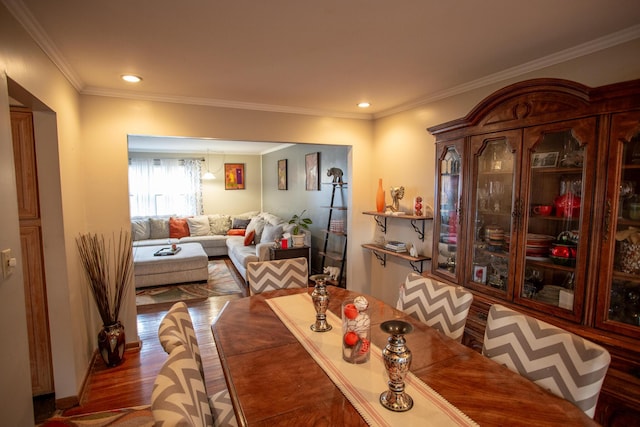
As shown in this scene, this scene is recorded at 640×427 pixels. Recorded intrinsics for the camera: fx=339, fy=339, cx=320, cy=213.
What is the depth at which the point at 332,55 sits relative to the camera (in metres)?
2.16

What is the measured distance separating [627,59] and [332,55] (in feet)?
5.41

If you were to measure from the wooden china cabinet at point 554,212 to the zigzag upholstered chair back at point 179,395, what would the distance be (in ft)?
6.14

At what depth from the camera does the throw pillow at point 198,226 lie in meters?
7.21

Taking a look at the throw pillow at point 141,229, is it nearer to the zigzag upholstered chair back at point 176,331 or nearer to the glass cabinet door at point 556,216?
the zigzag upholstered chair back at point 176,331

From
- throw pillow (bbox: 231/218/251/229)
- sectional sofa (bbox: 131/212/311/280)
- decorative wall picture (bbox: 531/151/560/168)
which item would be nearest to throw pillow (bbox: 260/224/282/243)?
sectional sofa (bbox: 131/212/311/280)

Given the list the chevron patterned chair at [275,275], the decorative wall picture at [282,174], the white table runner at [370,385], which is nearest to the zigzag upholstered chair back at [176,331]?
the white table runner at [370,385]

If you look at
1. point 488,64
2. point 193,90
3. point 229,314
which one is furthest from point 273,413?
point 193,90

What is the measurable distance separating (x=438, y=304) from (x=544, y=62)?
5.71 feet

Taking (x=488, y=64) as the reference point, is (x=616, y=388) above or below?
below

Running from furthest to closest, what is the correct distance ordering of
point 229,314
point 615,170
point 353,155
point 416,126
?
1. point 353,155
2. point 416,126
3. point 229,314
4. point 615,170

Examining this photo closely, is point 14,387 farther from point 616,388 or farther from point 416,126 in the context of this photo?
point 416,126

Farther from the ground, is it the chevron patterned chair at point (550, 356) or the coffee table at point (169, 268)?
the chevron patterned chair at point (550, 356)

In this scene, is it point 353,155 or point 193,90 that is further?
point 353,155

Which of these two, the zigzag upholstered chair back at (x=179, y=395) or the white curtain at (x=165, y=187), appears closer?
the zigzag upholstered chair back at (x=179, y=395)
